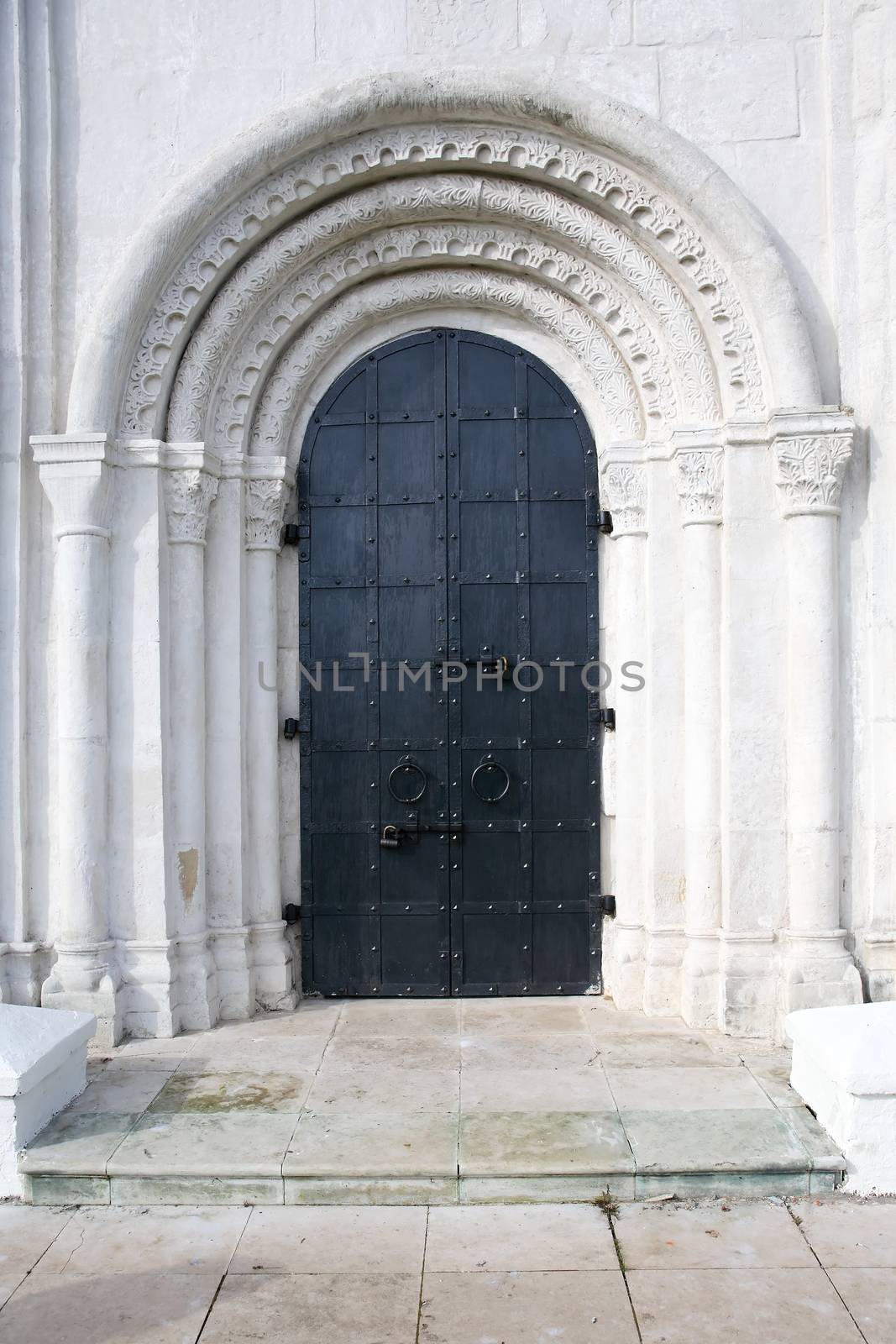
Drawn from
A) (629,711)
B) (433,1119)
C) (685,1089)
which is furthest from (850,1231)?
(629,711)

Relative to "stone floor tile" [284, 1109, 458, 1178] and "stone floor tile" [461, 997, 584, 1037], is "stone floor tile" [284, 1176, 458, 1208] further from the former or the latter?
"stone floor tile" [461, 997, 584, 1037]

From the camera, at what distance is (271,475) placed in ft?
16.8

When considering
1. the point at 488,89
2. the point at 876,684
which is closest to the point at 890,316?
the point at 876,684

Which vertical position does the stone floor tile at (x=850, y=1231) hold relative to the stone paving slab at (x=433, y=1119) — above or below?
below

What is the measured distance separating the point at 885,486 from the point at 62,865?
3.90m

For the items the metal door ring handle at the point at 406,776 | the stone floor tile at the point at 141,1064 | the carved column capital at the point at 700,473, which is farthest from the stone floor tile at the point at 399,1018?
the carved column capital at the point at 700,473

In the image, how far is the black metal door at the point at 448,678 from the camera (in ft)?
17.1

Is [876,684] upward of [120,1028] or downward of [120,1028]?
upward

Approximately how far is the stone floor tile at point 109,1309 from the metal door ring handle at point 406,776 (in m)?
2.44

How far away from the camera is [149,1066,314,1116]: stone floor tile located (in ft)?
13.0

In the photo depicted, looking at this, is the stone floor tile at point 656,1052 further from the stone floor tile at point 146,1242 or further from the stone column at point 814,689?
the stone floor tile at point 146,1242

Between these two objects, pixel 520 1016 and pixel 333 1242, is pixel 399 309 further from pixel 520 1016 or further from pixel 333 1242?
pixel 333 1242

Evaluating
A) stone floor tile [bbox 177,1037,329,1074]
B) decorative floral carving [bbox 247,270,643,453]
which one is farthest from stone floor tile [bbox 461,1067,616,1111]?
decorative floral carving [bbox 247,270,643,453]

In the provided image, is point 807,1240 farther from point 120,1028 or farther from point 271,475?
point 271,475
